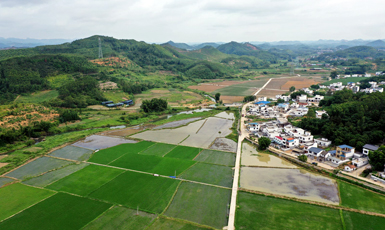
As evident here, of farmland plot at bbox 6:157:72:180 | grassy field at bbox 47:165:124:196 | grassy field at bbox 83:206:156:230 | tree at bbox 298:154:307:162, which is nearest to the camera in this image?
grassy field at bbox 83:206:156:230

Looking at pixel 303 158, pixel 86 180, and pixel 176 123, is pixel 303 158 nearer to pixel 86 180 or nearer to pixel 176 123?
pixel 86 180

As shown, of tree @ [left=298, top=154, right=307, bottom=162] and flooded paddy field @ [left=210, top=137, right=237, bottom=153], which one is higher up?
tree @ [left=298, top=154, right=307, bottom=162]

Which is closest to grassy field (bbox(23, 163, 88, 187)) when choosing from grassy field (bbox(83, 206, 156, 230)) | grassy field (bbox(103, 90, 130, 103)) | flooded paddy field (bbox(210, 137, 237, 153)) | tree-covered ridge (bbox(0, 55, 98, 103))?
grassy field (bbox(83, 206, 156, 230))

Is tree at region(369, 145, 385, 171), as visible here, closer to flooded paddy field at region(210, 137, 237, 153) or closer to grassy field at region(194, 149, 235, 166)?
grassy field at region(194, 149, 235, 166)

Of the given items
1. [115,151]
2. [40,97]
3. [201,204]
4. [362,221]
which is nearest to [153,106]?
[115,151]

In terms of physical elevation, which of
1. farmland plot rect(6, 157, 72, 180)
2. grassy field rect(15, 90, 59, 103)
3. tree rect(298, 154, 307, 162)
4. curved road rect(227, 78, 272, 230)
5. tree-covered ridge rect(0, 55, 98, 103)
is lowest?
farmland plot rect(6, 157, 72, 180)

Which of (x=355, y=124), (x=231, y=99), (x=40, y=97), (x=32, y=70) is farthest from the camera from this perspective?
(x=32, y=70)

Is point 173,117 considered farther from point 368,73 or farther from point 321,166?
point 368,73
